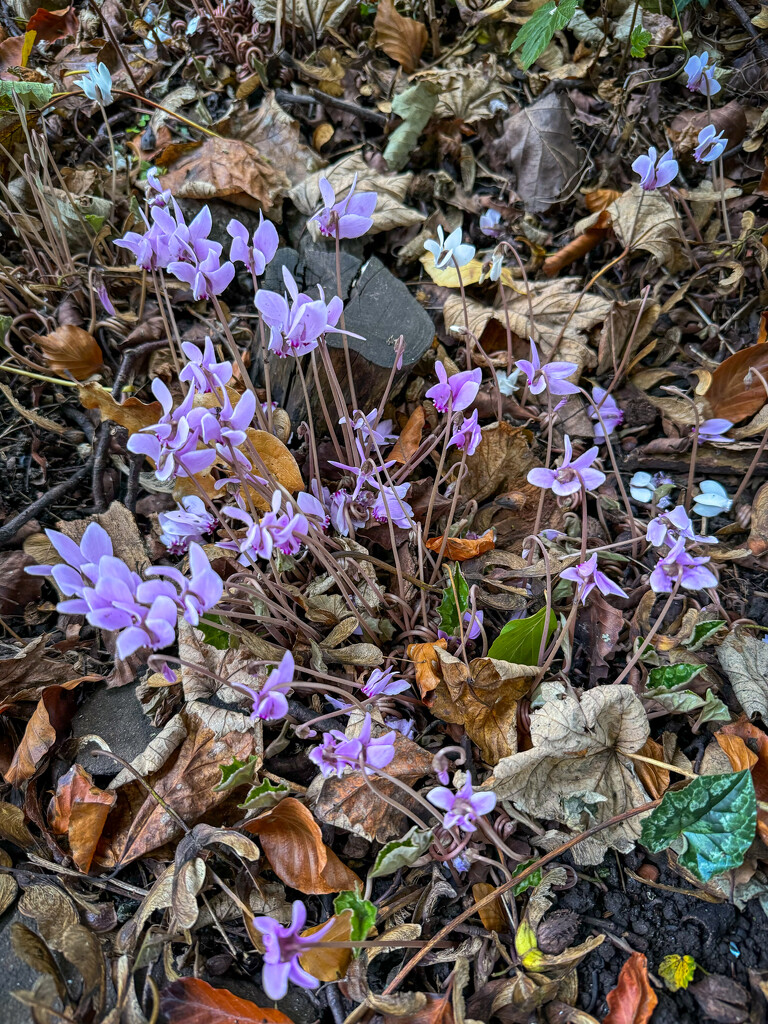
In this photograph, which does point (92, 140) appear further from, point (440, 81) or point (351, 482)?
point (351, 482)

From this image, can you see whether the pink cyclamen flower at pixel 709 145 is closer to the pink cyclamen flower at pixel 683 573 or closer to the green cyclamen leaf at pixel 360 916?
the pink cyclamen flower at pixel 683 573

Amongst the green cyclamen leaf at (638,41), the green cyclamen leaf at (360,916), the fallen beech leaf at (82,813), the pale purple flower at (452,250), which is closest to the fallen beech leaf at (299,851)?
the green cyclamen leaf at (360,916)

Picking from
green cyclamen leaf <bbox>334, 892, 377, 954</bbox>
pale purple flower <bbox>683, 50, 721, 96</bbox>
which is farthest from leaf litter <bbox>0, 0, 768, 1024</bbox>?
pale purple flower <bbox>683, 50, 721, 96</bbox>

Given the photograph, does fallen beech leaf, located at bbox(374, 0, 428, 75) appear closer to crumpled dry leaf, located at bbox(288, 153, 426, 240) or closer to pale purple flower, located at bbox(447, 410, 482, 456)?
crumpled dry leaf, located at bbox(288, 153, 426, 240)

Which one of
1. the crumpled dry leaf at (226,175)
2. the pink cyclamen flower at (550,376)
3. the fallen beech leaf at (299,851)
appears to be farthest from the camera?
the crumpled dry leaf at (226,175)

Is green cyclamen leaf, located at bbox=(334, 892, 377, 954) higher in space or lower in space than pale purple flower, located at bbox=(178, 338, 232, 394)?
lower
